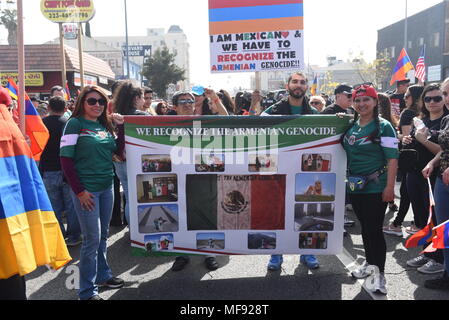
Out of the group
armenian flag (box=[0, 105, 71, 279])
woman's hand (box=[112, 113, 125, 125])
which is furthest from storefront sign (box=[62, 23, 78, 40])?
armenian flag (box=[0, 105, 71, 279])

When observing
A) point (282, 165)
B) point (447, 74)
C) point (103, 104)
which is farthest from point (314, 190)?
point (447, 74)

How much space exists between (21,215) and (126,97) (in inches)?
122

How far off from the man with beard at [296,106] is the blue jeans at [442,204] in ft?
4.14

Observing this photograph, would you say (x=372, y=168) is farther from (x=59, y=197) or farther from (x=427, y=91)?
(x=59, y=197)

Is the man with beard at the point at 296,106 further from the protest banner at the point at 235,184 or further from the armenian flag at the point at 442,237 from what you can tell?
the armenian flag at the point at 442,237

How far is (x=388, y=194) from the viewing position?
3.57 metres

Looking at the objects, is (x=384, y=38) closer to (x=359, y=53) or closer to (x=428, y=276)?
(x=359, y=53)

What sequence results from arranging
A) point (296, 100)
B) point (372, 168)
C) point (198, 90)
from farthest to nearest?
point (198, 90)
point (296, 100)
point (372, 168)

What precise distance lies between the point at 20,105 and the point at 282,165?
7.75 feet

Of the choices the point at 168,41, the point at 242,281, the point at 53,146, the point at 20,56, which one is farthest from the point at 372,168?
the point at 168,41

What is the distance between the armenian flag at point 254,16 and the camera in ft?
15.1

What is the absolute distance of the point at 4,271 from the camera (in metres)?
2.24

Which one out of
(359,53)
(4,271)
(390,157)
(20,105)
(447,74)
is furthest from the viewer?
(359,53)

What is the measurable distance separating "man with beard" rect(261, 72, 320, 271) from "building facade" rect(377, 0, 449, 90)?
123 feet
